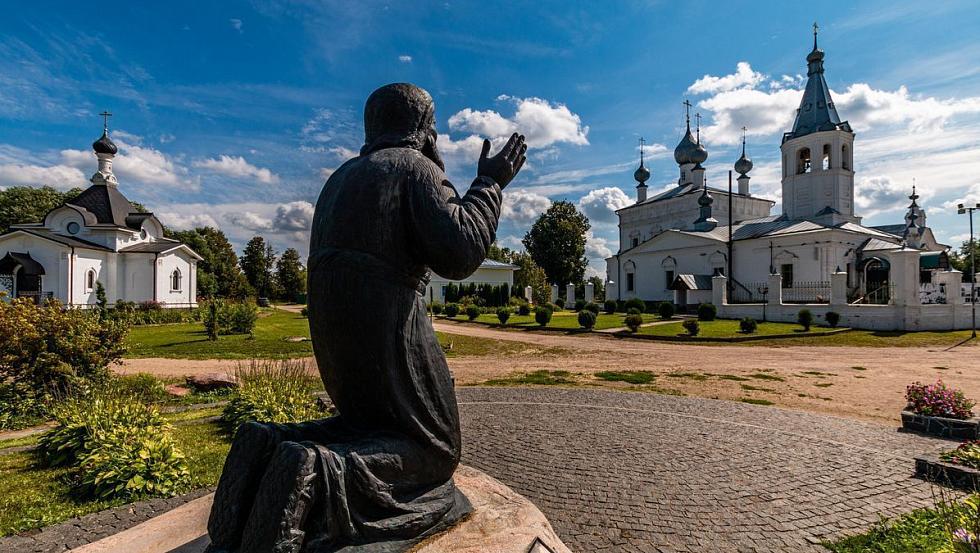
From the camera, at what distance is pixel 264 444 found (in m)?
2.01

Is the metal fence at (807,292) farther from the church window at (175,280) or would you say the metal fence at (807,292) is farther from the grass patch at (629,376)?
the church window at (175,280)

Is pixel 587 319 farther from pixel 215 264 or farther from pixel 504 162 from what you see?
pixel 215 264

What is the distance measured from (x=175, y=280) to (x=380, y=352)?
39.3 m

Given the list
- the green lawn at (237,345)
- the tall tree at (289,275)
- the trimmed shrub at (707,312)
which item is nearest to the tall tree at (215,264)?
the tall tree at (289,275)

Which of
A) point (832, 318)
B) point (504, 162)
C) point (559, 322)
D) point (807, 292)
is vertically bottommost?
point (559, 322)

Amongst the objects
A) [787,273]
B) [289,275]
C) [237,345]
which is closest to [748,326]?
[787,273]

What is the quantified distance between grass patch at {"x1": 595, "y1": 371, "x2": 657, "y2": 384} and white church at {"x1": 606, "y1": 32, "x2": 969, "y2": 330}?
663 inches

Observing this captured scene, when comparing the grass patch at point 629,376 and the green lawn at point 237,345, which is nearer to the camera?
the grass patch at point 629,376

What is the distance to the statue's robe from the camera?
79.8 inches

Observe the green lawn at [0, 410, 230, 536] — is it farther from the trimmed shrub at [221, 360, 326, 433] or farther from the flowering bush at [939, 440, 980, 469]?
the flowering bush at [939, 440, 980, 469]

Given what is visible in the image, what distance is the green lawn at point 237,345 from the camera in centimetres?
1505

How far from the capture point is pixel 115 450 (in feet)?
15.1

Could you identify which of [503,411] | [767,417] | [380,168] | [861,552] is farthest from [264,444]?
[767,417]

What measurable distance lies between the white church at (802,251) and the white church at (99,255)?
36.0 m
